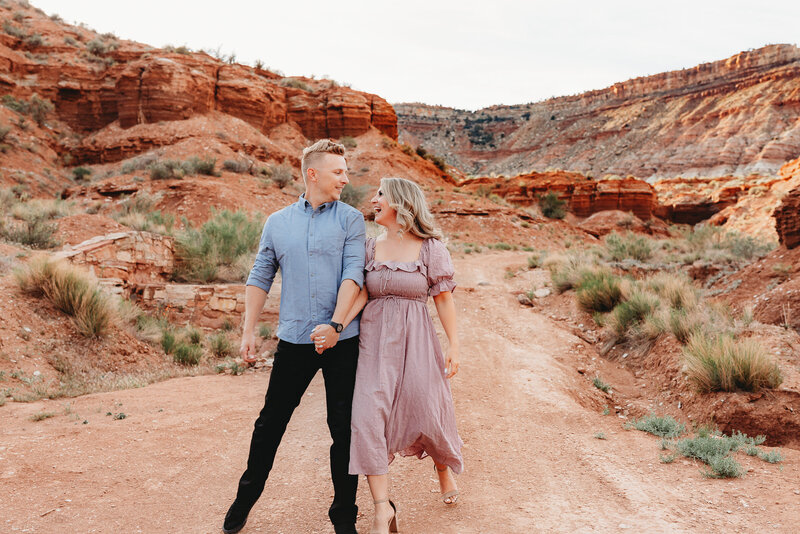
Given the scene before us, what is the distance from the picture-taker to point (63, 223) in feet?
37.3

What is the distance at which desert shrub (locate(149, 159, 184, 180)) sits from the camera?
2033cm

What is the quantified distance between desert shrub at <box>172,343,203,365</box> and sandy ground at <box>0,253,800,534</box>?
1406mm

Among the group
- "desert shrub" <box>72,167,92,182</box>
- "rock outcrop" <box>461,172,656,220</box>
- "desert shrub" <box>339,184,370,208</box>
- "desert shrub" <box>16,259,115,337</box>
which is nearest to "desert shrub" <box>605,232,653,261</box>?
"desert shrub" <box>339,184,370,208</box>

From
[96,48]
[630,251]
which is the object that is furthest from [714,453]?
[96,48]

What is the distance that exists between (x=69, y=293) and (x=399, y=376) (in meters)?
6.32

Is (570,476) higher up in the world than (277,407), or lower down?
lower down

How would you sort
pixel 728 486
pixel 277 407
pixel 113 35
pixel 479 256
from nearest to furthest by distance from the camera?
pixel 277 407 < pixel 728 486 < pixel 479 256 < pixel 113 35

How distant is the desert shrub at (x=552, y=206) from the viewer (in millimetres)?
32312

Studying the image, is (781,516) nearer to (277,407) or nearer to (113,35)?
(277,407)

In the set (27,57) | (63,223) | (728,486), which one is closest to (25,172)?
(27,57)

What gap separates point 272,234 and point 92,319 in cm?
556

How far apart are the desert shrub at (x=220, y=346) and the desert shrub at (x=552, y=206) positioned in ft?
89.9

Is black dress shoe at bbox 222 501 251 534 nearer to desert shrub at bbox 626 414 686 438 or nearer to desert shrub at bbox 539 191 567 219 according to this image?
desert shrub at bbox 626 414 686 438

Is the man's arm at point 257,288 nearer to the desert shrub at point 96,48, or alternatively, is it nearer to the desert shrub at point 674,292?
the desert shrub at point 674,292
